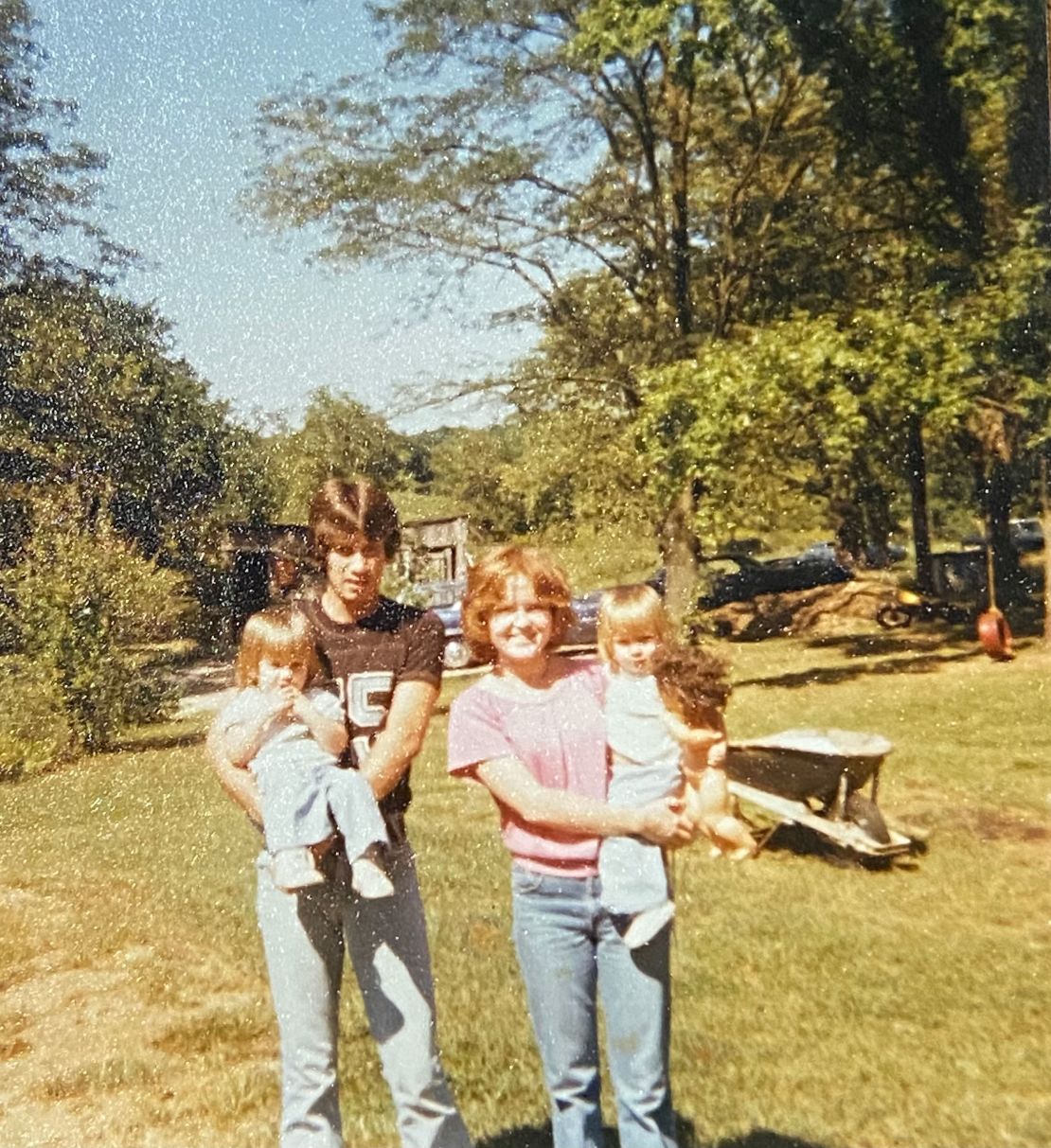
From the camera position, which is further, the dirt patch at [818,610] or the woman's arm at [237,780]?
the dirt patch at [818,610]

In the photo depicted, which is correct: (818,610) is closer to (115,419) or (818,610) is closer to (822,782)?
(822,782)

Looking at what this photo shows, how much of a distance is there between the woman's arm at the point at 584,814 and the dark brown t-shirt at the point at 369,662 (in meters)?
0.24

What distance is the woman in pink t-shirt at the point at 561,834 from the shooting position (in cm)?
158

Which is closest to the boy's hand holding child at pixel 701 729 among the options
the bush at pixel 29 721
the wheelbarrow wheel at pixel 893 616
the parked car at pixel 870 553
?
the wheelbarrow wheel at pixel 893 616

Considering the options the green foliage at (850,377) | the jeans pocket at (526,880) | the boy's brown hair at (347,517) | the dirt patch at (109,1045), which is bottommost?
the dirt patch at (109,1045)

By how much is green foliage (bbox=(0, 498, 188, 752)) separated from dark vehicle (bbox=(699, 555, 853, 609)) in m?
1.57

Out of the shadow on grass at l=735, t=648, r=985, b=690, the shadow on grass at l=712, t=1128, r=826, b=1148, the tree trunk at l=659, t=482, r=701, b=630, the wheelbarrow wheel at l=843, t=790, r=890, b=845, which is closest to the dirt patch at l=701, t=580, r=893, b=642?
the shadow on grass at l=735, t=648, r=985, b=690

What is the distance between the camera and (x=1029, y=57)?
8.66 feet

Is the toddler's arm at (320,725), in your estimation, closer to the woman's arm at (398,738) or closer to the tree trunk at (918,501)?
the woman's arm at (398,738)

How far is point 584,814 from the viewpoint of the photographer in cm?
156

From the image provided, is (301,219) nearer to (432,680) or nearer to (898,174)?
(432,680)

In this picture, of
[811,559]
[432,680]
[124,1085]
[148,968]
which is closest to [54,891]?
[148,968]

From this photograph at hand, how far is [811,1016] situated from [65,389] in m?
2.56

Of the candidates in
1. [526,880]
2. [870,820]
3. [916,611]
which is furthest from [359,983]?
[916,611]
